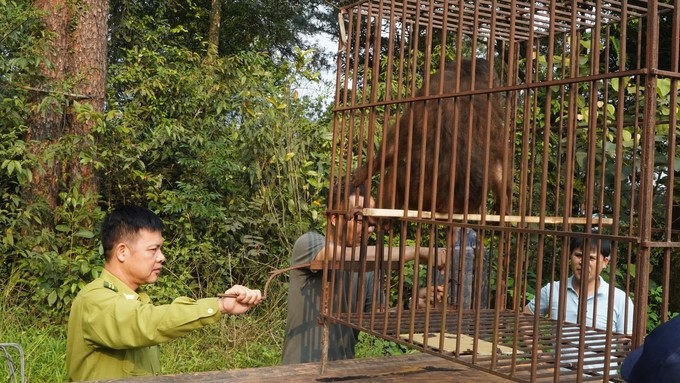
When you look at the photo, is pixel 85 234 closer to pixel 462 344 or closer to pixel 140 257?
pixel 140 257

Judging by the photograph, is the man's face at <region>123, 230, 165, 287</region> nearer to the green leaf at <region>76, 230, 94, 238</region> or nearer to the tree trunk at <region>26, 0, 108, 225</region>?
the green leaf at <region>76, 230, 94, 238</region>

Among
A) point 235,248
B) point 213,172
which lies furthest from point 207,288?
point 213,172

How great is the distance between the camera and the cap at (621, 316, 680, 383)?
107cm

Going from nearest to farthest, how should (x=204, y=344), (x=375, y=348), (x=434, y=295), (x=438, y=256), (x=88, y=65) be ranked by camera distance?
(x=434, y=295), (x=438, y=256), (x=204, y=344), (x=375, y=348), (x=88, y=65)

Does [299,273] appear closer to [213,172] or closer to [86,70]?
[213,172]

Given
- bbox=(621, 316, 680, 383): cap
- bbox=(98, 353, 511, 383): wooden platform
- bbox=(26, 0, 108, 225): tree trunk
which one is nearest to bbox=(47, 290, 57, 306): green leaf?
bbox=(26, 0, 108, 225): tree trunk

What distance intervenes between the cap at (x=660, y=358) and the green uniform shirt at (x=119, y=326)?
53.9 inches

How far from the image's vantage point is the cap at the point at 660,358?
3.51 ft

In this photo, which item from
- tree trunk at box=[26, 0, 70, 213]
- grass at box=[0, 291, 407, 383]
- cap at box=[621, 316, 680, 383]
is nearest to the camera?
cap at box=[621, 316, 680, 383]

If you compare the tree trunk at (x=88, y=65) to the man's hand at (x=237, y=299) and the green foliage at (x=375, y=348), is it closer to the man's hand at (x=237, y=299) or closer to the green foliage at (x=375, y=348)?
the green foliage at (x=375, y=348)

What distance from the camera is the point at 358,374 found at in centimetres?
255

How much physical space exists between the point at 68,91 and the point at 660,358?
17.1 feet

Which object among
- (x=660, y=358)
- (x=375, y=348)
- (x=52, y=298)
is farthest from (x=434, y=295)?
(x=52, y=298)

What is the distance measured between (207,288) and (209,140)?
1.18m
